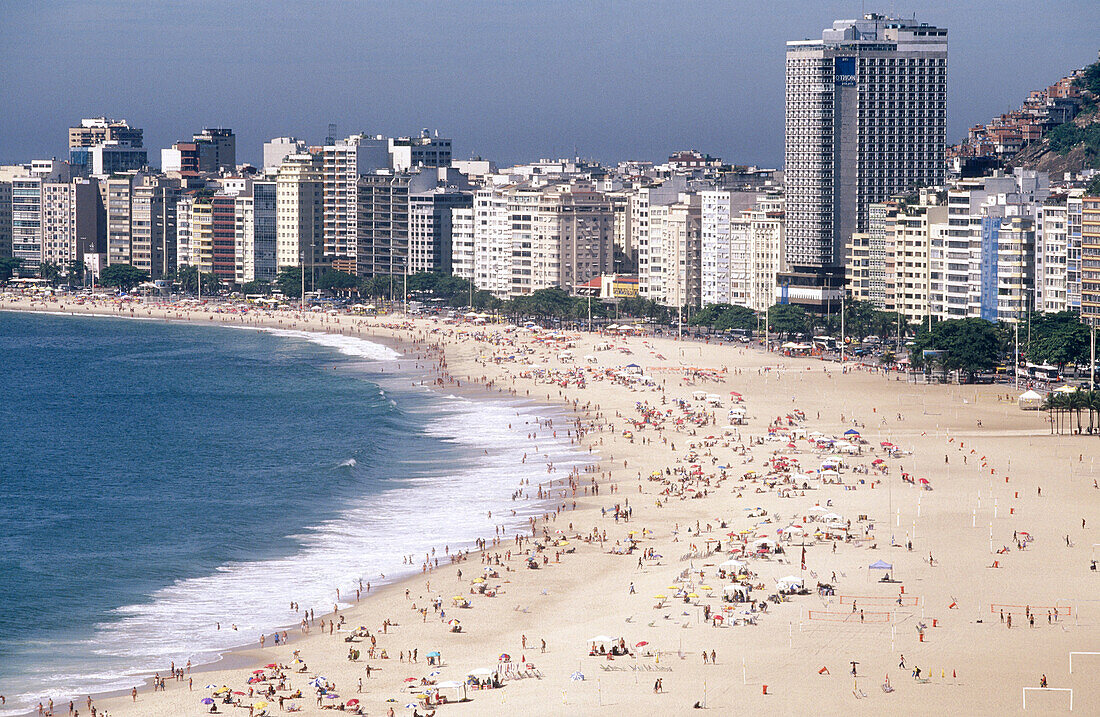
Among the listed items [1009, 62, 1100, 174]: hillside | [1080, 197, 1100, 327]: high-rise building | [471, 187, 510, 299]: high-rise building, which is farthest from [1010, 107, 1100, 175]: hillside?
[1080, 197, 1100, 327]: high-rise building

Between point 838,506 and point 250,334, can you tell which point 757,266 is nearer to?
point 250,334

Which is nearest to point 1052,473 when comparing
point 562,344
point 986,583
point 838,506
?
point 838,506

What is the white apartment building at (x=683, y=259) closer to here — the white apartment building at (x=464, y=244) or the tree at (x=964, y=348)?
the white apartment building at (x=464, y=244)

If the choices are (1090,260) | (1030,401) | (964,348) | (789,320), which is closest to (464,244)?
(789,320)

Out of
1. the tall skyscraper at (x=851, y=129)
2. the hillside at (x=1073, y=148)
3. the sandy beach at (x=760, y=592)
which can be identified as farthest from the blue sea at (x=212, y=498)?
the hillside at (x=1073, y=148)

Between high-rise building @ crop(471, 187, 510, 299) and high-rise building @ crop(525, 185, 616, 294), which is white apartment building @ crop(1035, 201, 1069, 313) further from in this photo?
high-rise building @ crop(471, 187, 510, 299)
